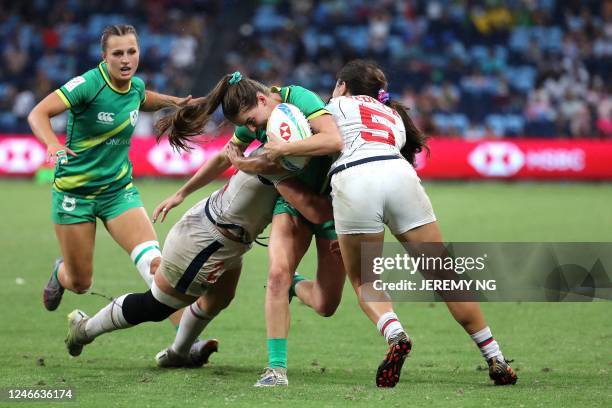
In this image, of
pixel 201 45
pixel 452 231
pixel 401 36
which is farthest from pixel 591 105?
pixel 452 231

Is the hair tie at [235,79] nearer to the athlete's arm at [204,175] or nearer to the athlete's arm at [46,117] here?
the athlete's arm at [204,175]

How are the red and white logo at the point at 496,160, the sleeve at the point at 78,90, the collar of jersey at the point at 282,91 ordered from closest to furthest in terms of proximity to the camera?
the collar of jersey at the point at 282,91
the sleeve at the point at 78,90
the red and white logo at the point at 496,160

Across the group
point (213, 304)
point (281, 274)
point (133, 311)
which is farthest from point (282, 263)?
point (133, 311)

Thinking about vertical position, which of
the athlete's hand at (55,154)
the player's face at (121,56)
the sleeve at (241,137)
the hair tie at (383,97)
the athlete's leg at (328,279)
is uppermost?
the player's face at (121,56)

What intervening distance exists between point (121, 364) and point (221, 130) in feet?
5.74

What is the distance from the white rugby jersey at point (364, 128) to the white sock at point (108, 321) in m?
1.72

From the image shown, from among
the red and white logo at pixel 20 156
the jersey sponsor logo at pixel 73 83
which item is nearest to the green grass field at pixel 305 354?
the jersey sponsor logo at pixel 73 83

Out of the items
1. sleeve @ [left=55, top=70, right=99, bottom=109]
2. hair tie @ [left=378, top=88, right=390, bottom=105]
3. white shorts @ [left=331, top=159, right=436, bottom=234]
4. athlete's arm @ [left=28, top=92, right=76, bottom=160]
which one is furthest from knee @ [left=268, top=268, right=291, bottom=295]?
sleeve @ [left=55, top=70, right=99, bottom=109]

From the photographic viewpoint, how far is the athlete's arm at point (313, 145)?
18.8 feet

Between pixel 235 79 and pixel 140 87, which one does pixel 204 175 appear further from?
pixel 140 87

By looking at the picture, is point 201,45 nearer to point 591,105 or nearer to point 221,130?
point 591,105

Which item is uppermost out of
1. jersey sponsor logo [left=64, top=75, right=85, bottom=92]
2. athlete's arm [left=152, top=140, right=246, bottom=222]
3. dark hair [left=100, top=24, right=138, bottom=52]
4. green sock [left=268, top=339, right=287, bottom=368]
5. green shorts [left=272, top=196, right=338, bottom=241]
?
dark hair [left=100, top=24, right=138, bottom=52]

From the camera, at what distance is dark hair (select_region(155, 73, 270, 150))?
19.6ft

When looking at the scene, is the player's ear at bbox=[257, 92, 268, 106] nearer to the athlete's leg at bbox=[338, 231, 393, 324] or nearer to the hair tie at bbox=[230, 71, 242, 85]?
the hair tie at bbox=[230, 71, 242, 85]
